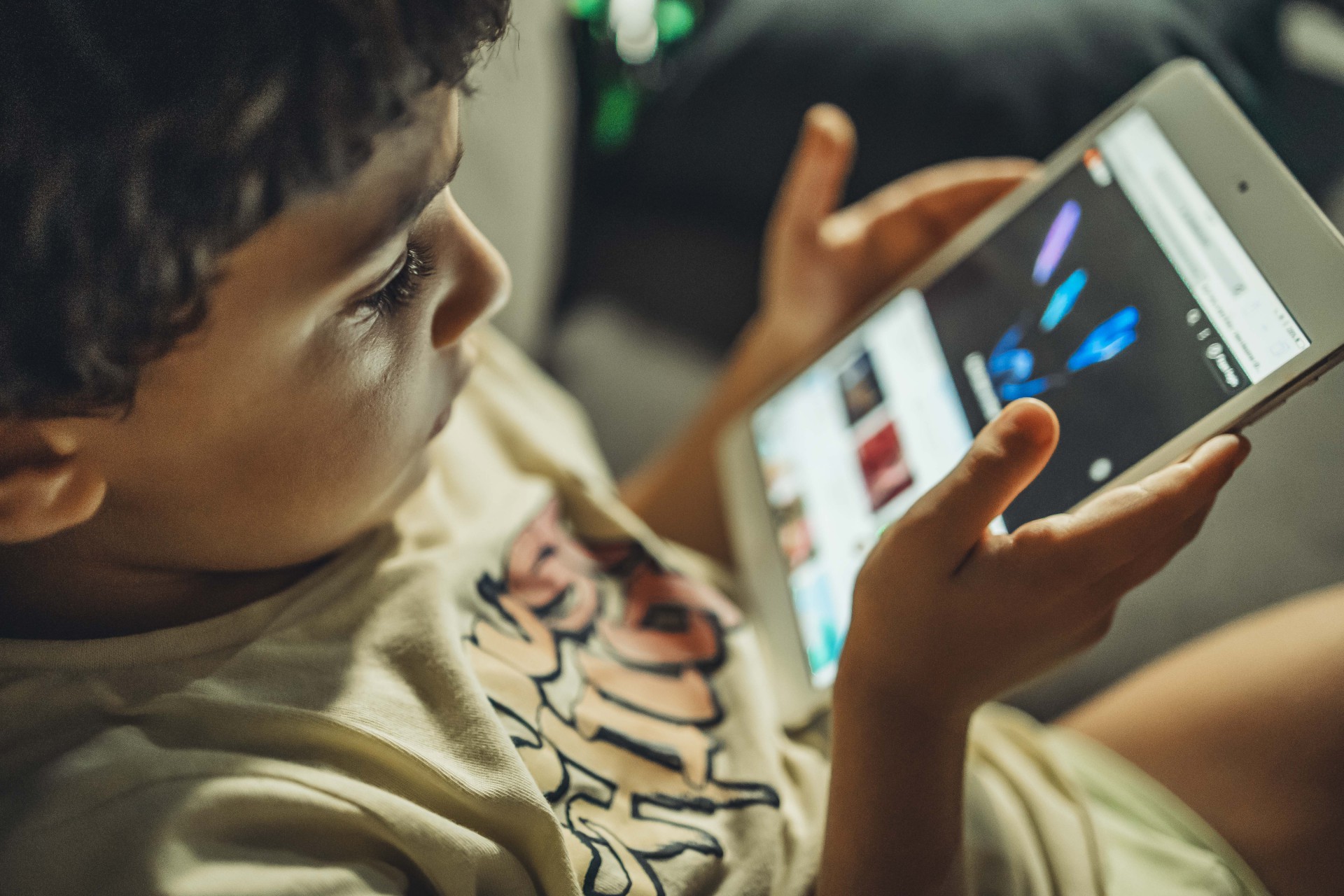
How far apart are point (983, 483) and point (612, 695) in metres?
0.26

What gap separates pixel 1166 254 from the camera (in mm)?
448

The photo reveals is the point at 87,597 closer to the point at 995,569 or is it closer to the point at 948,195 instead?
the point at 995,569

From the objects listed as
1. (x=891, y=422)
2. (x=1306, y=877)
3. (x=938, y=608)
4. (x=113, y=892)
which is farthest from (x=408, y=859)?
(x=1306, y=877)

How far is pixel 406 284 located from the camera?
0.41 metres

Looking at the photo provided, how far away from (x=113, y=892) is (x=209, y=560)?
15 centimetres

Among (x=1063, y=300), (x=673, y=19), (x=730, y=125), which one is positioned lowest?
(x=1063, y=300)

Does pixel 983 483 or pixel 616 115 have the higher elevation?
pixel 616 115

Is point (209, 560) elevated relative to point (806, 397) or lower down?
elevated

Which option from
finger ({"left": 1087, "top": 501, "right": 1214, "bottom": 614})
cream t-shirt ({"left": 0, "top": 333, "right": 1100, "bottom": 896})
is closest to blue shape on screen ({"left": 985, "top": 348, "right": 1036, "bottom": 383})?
finger ({"left": 1087, "top": 501, "right": 1214, "bottom": 614})

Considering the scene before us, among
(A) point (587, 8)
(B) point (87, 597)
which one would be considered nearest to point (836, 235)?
(A) point (587, 8)

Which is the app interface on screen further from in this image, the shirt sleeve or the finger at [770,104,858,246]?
the shirt sleeve

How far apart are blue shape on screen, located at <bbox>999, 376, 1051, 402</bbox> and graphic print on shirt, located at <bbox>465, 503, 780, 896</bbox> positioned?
0.24 meters

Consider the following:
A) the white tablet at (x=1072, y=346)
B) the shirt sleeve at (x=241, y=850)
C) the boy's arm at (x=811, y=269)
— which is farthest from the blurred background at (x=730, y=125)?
the shirt sleeve at (x=241, y=850)

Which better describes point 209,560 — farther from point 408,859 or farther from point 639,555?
point 639,555
